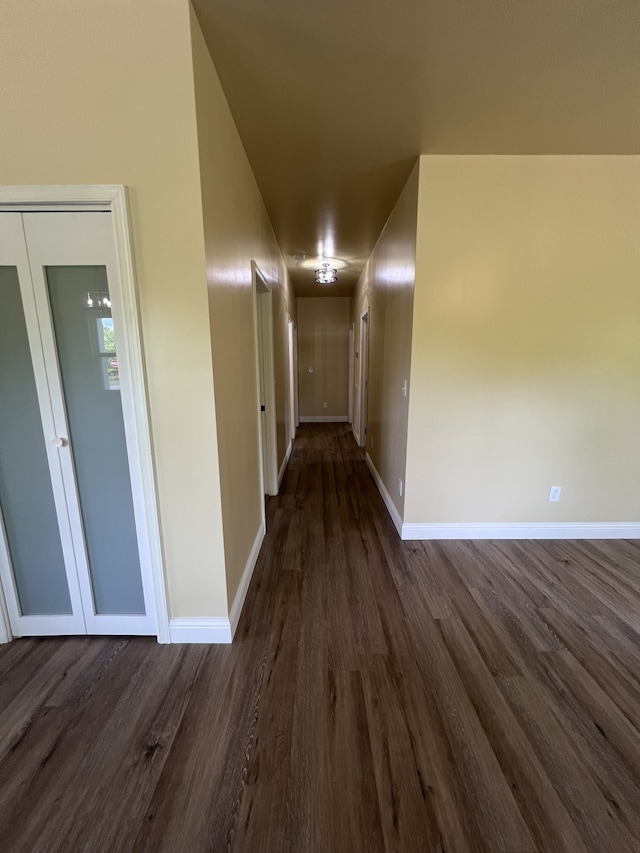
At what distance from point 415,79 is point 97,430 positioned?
2.14 m

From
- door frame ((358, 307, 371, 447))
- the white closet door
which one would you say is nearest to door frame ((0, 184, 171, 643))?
the white closet door

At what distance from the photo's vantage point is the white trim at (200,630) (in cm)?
164

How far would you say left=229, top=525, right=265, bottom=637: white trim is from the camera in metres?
1.72

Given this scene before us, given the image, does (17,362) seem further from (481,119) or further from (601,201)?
(601,201)

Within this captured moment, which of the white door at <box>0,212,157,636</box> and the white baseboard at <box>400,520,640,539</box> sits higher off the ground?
the white door at <box>0,212,157,636</box>

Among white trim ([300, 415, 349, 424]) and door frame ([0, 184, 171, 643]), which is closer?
door frame ([0, 184, 171, 643])

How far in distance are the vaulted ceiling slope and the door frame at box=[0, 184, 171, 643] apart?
778 millimetres

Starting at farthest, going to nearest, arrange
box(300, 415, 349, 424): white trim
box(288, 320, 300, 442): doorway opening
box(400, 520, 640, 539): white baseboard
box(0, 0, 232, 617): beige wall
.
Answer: box(300, 415, 349, 424): white trim < box(288, 320, 300, 442): doorway opening < box(400, 520, 640, 539): white baseboard < box(0, 0, 232, 617): beige wall

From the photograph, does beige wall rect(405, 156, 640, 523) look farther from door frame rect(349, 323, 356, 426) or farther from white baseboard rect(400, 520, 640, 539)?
door frame rect(349, 323, 356, 426)

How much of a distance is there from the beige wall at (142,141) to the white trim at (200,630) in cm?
77

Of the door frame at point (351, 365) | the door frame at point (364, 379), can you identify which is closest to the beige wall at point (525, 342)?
the door frame at point (364, 379)

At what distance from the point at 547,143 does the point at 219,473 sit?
2.66 meters

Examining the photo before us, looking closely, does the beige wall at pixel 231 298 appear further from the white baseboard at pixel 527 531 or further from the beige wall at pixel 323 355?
the beige wall at pixel 323 355

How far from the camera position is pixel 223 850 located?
0.95m
